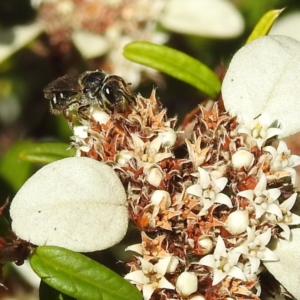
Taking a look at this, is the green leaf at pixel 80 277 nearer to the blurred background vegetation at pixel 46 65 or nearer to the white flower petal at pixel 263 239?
the white flower petal at pixel 263 239

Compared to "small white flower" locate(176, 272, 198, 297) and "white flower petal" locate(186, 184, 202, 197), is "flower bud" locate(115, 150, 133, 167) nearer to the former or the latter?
"white flower petal" locate(186, 184, 202, 197)

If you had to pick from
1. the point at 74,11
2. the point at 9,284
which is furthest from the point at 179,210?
the point at 74,11

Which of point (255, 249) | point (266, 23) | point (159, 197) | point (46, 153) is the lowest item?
point (46, 153)

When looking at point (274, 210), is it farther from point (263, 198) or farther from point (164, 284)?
point (164, 284)

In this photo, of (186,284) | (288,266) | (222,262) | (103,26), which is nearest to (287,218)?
(288,266)

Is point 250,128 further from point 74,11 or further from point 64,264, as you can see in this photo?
point 74,11

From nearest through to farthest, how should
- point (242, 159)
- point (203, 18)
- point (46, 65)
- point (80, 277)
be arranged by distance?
1. point (80, 277)
2. point (242, 159)
3. point (203, 18)
4. point (46, 65)

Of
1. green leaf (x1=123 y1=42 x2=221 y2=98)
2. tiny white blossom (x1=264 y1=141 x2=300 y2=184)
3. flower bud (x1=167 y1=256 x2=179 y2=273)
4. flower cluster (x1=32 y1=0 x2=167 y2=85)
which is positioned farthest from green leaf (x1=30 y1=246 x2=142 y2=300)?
flower cluster (x1=32 y1=0 x2=167 y2=85)
